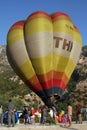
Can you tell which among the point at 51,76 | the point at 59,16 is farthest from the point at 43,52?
the point at 59,16

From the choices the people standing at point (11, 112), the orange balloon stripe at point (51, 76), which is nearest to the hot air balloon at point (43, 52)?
the orange balloon stripe at point (51, 76)

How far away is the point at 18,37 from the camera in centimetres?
3606

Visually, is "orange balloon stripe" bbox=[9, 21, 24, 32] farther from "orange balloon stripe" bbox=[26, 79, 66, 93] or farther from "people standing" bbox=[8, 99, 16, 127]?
"people standing" bbox=[8, 99, 16, 127]

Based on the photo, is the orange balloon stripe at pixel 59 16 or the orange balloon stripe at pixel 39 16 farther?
the orange balloon stripe at pixel 59 16

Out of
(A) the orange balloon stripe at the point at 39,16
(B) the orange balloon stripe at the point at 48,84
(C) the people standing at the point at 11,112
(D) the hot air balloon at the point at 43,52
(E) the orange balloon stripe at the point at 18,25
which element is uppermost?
(A) the orange balloon stripe at the point at 39,16

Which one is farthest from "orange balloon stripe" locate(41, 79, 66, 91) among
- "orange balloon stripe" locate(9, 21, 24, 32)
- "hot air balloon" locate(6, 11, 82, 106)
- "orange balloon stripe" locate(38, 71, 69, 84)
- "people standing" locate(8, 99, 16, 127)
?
"people standing" locate(8, 99, 16, 127)

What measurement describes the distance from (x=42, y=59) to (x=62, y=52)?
219 cm

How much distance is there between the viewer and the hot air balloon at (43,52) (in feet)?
115

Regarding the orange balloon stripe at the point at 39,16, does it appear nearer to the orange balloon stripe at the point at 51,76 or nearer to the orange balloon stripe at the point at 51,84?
the orange balloon stripe at the point at 51,76

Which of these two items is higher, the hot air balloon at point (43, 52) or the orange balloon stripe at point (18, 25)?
the orange balloon stripe at point (18, 25)

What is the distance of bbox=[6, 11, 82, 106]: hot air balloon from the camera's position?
115 feet

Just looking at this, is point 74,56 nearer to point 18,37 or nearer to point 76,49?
point 76,49

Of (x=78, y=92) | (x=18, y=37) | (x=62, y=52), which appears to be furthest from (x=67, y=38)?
(x=78, y=92)

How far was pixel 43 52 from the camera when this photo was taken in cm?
3516
